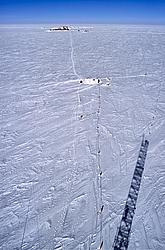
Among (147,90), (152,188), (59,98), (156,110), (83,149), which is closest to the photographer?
(152,188)

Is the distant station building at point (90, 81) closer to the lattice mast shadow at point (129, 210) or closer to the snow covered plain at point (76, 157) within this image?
the snow covered plain at point (76, 157)

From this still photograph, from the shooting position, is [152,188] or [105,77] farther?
[105,77]

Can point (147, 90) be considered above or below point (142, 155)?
above

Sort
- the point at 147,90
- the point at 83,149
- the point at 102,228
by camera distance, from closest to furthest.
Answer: the point at 102,228
the point at 83,149
the point at 147,90

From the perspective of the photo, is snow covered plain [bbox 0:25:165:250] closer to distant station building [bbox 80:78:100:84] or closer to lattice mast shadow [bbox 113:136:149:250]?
lattice mast shadow [bbox 113:136:149:250]

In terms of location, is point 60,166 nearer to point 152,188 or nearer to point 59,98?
point 152,188

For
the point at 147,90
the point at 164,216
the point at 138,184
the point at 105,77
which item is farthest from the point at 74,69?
the point at 164,216

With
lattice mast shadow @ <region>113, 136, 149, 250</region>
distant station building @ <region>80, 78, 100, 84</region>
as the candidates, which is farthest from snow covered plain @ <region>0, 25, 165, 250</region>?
distant station building @ <region>80, 78, 100, 84</region>

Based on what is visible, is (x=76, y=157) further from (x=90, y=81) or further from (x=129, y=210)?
(x=90, y=81)
